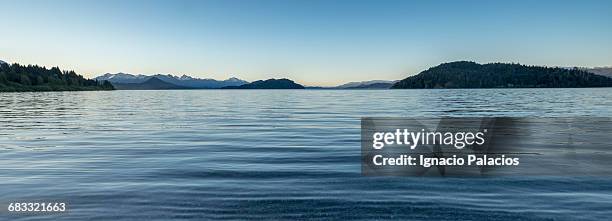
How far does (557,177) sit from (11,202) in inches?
674

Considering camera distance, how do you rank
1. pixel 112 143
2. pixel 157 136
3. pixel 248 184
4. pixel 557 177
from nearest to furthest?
pixel 248 184 < pixel 557 177 < pixel 112 143 < pixel 157 136

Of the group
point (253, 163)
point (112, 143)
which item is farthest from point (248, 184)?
point (112, 143)

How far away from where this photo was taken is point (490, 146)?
2573 centimetres

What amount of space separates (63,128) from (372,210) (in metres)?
33.9

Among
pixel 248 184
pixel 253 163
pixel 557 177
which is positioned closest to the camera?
pixel 248 184

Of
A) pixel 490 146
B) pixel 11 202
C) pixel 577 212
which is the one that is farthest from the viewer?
pixel 490 146

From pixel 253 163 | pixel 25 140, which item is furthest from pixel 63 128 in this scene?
pixel 253 163

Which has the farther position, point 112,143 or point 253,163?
point 112,143

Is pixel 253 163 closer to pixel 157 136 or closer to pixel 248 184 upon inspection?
pixel 248 184

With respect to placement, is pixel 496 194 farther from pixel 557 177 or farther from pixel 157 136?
pixel 157 136

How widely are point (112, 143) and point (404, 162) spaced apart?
1706 centimetres

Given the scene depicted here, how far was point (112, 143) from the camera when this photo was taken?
27.4m

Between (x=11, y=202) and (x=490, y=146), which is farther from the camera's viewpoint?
(x=490, y=146)

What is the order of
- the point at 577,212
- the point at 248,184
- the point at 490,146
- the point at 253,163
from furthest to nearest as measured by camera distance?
the point at 490,146
the point at 253,163
the point at 248,184
the point at 577,212
